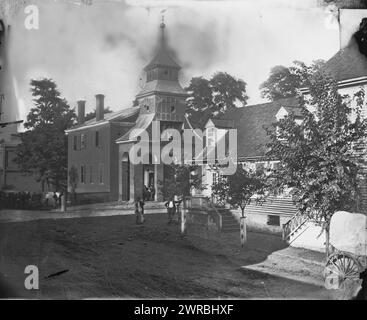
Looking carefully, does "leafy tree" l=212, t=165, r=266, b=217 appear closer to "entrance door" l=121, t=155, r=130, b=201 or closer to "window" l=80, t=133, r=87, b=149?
"entrance door" l=121, t=155, r=130, b=201

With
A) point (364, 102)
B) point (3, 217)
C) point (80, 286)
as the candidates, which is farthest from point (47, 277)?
point (364, 102)

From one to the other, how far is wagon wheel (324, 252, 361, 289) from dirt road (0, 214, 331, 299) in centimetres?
28

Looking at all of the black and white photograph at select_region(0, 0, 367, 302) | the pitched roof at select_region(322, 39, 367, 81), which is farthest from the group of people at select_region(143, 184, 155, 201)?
the pitched roof at select_region(322, 39, 367, 81)

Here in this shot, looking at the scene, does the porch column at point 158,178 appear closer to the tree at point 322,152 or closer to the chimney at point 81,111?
the chimney at point 81,111

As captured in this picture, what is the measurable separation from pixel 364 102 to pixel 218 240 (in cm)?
430

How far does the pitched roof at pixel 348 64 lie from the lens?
856 cm

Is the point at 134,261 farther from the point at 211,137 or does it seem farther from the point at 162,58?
the point at 162,58

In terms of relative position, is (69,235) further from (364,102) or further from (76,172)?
(364,102)

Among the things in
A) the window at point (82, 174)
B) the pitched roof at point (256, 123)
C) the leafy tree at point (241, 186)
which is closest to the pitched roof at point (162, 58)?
the pitched roof at point (256, 123)

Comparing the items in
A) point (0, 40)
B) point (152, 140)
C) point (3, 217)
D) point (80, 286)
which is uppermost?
point (0, 40)

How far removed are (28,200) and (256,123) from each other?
202 inches

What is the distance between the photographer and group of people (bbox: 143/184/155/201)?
28.2 feet

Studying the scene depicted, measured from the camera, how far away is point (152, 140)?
8.66 meters

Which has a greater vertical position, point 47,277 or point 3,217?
point 3,217
